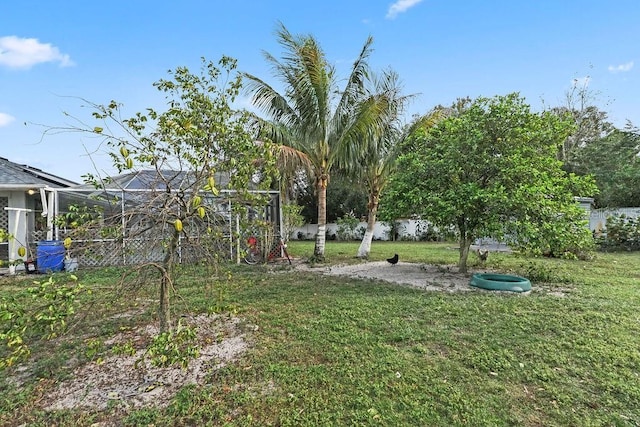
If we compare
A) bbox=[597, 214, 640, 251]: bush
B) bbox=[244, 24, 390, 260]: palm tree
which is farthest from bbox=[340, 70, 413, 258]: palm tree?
bbox=[597, 214, 640, 251]: bush

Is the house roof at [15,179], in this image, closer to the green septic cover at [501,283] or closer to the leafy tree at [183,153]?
the leafy tree at [183,153]

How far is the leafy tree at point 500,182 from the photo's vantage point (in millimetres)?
6340

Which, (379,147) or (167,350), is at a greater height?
(379,147)

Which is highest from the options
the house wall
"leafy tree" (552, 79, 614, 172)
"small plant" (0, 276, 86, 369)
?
"leafy tree" (552, 79, 614, 172)

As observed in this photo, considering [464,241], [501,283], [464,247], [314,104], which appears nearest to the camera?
[501,283]

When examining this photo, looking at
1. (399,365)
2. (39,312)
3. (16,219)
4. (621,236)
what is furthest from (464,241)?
(16,219)

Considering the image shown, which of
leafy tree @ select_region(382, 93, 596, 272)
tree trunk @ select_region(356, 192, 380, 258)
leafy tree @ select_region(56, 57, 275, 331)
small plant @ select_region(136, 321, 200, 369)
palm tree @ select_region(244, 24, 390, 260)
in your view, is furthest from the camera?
tree trunk @ select_region(356, 192, 380, 258)

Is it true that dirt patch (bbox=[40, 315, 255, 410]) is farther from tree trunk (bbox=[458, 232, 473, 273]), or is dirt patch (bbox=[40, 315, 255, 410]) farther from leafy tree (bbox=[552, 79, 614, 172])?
leafy tree (bbox=[552, 79, 614, 172])

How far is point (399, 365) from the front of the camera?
128 inches

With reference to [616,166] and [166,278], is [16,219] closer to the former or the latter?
[166,278]

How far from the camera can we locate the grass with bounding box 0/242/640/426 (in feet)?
8.32

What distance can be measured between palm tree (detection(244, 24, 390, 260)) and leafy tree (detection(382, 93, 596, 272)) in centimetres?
242

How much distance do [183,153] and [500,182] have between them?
19.6ft

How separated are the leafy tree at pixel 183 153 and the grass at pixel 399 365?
0.57m
